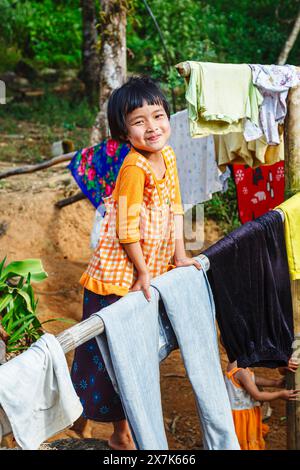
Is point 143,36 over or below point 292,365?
over

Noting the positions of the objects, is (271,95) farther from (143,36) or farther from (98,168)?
(143,36)

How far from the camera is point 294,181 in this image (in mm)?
3238

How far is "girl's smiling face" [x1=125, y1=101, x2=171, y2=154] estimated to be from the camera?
2619 millimetres

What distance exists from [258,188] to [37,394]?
3.17m

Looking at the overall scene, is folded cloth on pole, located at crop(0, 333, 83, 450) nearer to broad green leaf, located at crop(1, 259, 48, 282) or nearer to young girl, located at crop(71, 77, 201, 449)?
young girl, located at crop(71, 77, 201, 449)

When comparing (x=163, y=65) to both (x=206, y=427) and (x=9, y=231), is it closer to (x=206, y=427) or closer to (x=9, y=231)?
(x=9, y=231)

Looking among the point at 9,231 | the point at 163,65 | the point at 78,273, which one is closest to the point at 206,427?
the point at 78,273

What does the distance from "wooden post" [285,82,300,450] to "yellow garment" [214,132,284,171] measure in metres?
0.48

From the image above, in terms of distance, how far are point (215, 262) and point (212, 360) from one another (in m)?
0.38

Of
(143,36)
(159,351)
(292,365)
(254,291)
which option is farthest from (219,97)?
(143,36)

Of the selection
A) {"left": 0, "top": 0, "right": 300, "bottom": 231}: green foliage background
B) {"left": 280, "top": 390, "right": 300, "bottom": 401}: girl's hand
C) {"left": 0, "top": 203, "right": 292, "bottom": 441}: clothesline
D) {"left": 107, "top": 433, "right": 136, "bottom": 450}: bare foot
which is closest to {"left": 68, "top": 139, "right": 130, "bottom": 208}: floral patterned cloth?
{"left": 280, "top": 390, "right": 300, "bottom": 401}: girl's hand

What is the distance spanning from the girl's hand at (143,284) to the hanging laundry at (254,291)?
249 mm

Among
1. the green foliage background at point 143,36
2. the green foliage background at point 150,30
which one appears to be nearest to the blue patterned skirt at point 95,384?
the green foliage background at point 143,36
